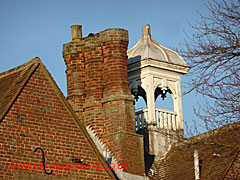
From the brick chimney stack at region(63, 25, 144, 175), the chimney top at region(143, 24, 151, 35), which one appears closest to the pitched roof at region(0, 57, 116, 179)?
the brick chimney stack at region(63, 25, 144, 175)

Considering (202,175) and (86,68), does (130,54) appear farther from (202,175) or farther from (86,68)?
(202,175)

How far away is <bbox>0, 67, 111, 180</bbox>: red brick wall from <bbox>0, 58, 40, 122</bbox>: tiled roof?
0.17 m

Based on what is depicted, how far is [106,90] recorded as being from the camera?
25.6 metres

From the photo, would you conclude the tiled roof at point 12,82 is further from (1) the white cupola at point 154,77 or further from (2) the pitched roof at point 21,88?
(1) the white cupola at point 154,77

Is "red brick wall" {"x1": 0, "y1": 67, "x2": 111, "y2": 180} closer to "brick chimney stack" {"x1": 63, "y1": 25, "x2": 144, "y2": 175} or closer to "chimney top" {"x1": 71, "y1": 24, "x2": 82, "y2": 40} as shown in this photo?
"brick chimney stack" {"x1": 63, "y1": 25, "x2": 144, "y2": 175}

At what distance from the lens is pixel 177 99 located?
31625mm

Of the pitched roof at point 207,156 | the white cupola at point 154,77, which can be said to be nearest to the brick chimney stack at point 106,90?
the pitched roof at point 207,156

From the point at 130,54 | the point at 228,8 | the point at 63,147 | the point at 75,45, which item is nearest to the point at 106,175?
the point at 63,147

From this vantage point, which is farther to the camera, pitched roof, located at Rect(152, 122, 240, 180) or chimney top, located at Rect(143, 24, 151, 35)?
chimney top, located at Rect(143, 24, 151, 35)

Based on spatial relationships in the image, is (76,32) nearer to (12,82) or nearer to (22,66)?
(22,66)

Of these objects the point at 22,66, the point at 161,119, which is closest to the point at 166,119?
the point at 161,119

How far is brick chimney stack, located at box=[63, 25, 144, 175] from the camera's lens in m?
24.7

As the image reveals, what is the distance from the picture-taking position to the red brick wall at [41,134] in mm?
18266

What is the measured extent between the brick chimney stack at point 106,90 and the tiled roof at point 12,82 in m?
5.00
